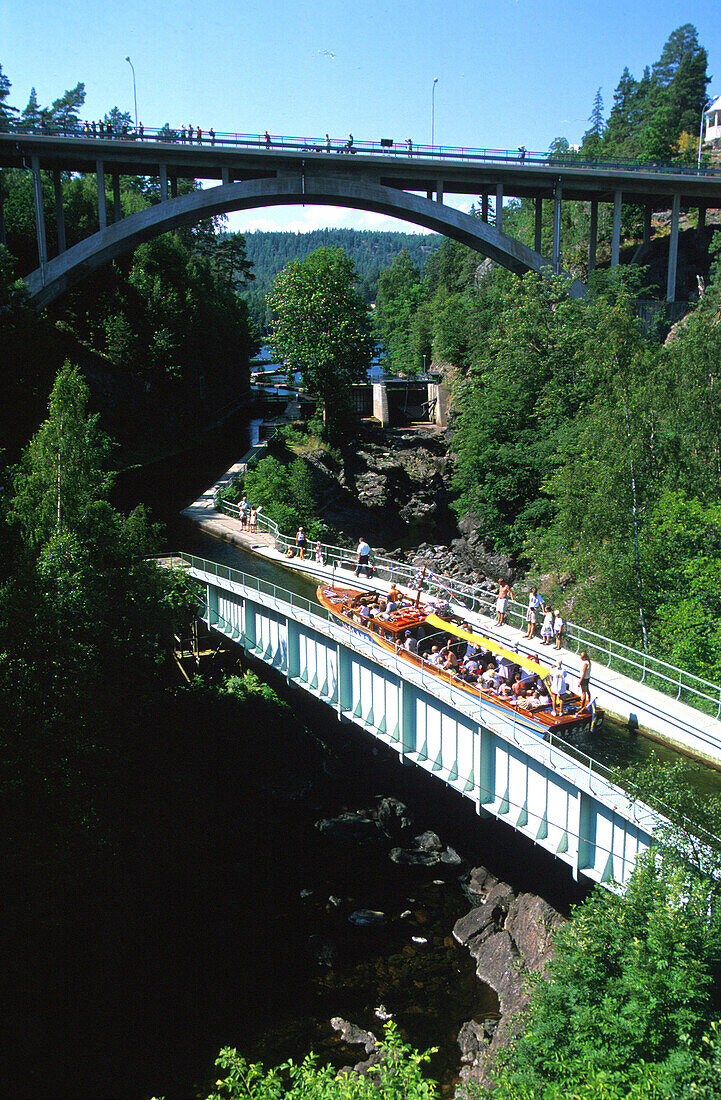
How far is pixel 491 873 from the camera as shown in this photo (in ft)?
63.9

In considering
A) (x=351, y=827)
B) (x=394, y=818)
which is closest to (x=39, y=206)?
(x=351, y=827)

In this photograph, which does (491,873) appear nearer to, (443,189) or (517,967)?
(517,967)

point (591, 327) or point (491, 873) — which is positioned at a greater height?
point (591, 327)

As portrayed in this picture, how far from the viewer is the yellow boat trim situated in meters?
17.0

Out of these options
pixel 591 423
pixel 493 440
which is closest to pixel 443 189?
pixel 493 440

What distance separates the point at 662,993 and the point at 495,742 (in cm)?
602

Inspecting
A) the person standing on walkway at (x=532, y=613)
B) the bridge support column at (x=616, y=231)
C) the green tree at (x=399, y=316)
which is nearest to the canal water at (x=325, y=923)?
the person standing on walkway at (x=532, y=613)

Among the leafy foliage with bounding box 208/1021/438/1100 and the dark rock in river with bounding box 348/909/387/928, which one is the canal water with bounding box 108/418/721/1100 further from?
the leafy foliage with bounding box 208/1021/438/1100

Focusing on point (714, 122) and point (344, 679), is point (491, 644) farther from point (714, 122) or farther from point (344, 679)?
point (714, 122)

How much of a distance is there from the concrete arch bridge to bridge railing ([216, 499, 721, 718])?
52.3 ft

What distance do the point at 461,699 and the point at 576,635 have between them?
5.36 metres

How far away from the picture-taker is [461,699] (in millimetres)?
16609

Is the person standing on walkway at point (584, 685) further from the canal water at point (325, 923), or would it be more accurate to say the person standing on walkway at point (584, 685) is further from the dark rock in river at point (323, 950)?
the dark rock in river at point (323, 950)

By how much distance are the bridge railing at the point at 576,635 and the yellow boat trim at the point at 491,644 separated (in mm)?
1612
